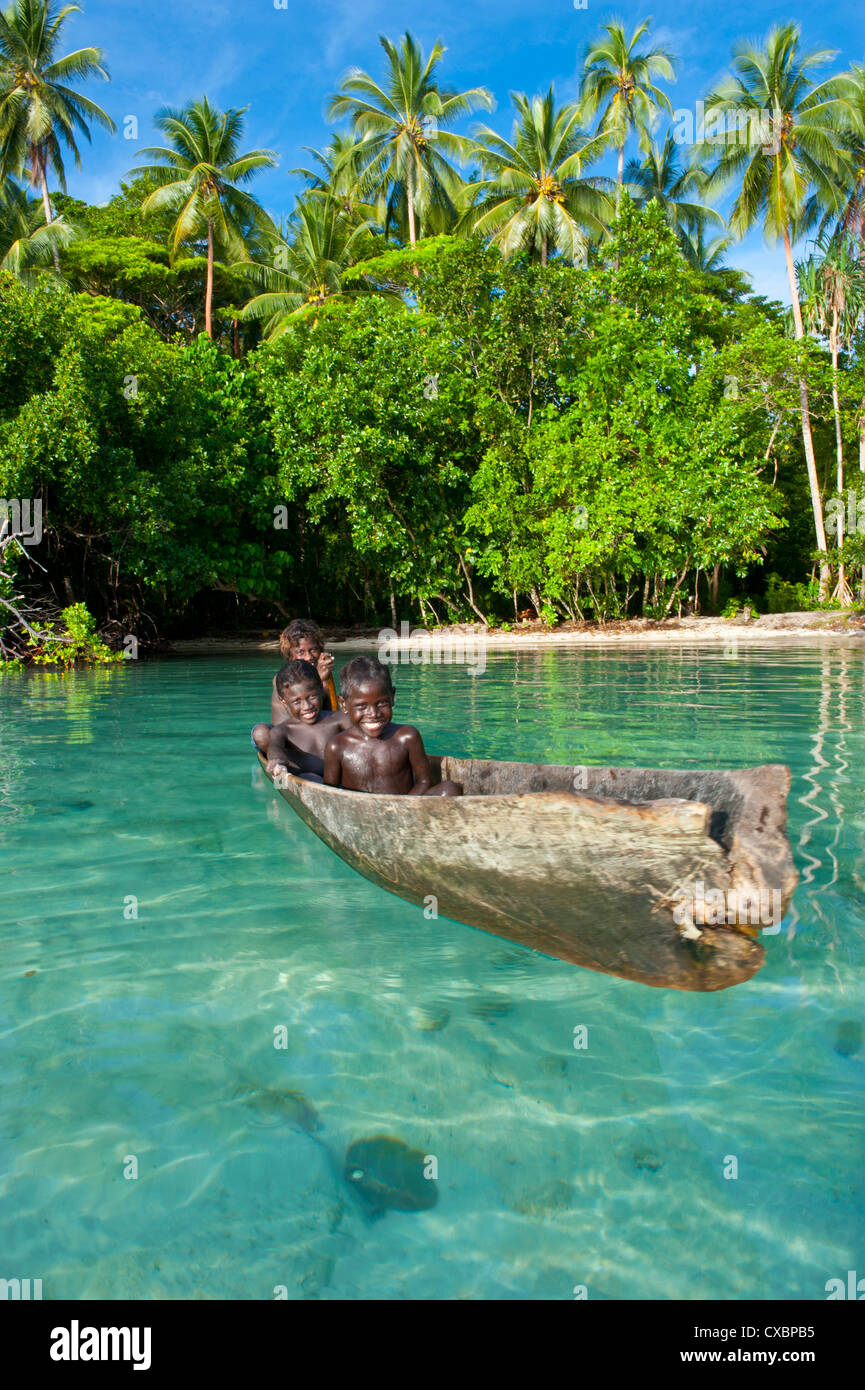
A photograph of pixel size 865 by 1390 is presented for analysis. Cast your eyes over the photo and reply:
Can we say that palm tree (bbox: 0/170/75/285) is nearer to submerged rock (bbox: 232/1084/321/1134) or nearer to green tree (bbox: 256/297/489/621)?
green tree (bbox: 256/297/489/621)

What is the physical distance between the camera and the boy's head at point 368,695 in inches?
173

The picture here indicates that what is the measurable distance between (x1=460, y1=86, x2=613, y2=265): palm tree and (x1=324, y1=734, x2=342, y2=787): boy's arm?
23.3 m

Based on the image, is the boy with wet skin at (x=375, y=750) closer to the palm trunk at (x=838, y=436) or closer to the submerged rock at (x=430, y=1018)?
the submerged rock at (x=430, y=1018)

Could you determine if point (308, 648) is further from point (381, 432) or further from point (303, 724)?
point (381, 432)

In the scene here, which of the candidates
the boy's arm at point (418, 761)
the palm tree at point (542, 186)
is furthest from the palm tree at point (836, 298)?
the boy's arm at point (418, 761)

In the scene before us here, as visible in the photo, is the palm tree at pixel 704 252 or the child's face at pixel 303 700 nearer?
the child's face at pixel 303 700

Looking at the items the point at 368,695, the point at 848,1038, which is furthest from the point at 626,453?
the point at 848,1038

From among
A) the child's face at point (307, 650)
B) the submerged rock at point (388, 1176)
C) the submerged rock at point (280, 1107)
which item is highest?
the child's face at point (307, 650)

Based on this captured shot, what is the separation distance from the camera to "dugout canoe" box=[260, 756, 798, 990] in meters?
2.64

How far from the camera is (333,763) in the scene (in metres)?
4.68

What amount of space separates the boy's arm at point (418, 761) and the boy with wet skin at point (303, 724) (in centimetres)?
110

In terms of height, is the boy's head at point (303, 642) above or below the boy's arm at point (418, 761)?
above
